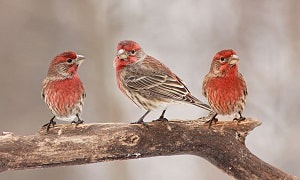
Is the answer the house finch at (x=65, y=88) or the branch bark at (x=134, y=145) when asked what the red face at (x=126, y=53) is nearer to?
the house finch at (x=65, y=88)

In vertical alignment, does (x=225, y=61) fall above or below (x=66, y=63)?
above

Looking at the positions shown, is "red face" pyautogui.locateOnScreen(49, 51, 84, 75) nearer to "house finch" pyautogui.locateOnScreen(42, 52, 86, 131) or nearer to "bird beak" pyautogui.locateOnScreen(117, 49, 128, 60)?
"house finch" pyautogui.locateOnScreen(42, 52, 86, 131)

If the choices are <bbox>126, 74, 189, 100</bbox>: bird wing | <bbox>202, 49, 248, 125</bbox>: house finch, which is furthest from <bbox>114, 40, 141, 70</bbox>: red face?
<bbox>202, 49, 248, 125</bbox>: house finch

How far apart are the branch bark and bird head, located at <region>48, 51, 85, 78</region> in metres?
0.47

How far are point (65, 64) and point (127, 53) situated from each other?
0.60 m

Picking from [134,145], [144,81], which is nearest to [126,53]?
[144,81]

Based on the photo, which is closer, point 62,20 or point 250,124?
point 250,124

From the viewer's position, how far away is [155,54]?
11.4 m

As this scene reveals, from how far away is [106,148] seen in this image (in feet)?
19.3

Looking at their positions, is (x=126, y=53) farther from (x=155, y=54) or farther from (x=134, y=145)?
(x=155, y=54)

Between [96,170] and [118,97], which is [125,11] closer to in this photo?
[118,97]

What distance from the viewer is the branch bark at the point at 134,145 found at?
227 inches

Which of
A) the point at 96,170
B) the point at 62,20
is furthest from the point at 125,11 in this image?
the point at 96,170

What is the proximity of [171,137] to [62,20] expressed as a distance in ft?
15.2
